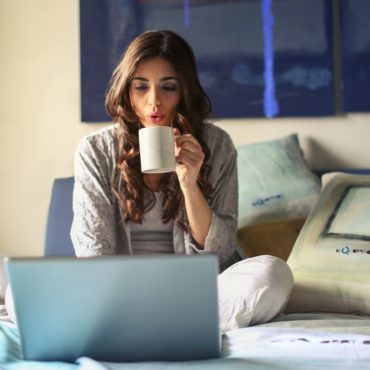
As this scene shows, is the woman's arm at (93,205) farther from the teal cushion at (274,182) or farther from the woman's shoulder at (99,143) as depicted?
the teal cushion at (274,182)

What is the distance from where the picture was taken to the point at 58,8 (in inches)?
118

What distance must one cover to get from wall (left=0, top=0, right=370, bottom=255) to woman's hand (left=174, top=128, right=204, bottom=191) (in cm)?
98

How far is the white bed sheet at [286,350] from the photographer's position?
1.31m

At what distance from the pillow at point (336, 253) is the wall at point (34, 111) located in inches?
40.8

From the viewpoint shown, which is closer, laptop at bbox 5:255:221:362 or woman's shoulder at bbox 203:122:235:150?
laptop at bbox 5:255:221:362

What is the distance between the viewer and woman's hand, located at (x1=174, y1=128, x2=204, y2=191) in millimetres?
2033

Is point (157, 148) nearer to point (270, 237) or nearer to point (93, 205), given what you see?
point (93, 205)

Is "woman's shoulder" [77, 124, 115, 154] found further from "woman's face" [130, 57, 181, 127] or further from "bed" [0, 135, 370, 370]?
"bed" [0, 135, 370, 370]

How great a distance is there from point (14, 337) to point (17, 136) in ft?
5.01

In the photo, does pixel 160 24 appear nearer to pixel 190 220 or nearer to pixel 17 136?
pixel 17 136

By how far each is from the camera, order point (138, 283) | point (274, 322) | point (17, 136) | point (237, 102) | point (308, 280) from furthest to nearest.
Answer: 1. point (17, 136)
2. point (237, 102)
3. point (308, 280)
4. point (274, 322)
5. point (138, 283)

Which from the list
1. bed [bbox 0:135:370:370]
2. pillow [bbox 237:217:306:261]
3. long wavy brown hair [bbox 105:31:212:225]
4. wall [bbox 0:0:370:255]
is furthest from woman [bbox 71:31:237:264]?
wall [bbox 0:0:370:255]

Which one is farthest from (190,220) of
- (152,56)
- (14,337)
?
(14,337)

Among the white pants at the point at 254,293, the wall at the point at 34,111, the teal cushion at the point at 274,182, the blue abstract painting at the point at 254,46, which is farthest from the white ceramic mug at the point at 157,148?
the wall at the point at 34,111
